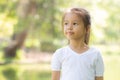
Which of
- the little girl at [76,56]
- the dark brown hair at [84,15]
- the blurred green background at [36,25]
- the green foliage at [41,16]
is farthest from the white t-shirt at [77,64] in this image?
the green foliage at [41,16]

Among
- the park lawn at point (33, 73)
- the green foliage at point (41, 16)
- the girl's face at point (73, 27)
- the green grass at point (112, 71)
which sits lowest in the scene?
the park lawn at point (33, 73)

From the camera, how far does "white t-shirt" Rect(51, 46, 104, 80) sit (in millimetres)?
2295

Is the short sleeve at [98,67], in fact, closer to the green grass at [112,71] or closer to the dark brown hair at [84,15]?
the dark brown hair at [84,15]

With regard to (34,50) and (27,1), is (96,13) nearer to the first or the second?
(27,1)

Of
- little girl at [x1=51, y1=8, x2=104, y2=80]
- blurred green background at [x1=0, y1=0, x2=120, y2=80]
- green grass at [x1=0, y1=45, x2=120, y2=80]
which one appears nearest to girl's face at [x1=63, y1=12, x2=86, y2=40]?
little girl at [x1=51, y1=8, x2=104, y2=80]

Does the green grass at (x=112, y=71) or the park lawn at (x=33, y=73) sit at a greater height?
the green grass at (x=112, y=71)

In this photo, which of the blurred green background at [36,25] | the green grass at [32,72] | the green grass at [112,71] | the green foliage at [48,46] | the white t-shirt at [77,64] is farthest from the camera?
the green foliage at [48,46]

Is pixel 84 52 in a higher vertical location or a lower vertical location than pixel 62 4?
lower

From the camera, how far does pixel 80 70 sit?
229 centimetres

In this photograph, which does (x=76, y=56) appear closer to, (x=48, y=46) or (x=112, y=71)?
(x=112, y=71)

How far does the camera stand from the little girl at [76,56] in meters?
2.30

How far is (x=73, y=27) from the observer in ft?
7.63

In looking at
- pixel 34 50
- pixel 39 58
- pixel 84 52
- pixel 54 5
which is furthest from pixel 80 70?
pixel 34 50

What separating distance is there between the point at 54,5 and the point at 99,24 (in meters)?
2.14
